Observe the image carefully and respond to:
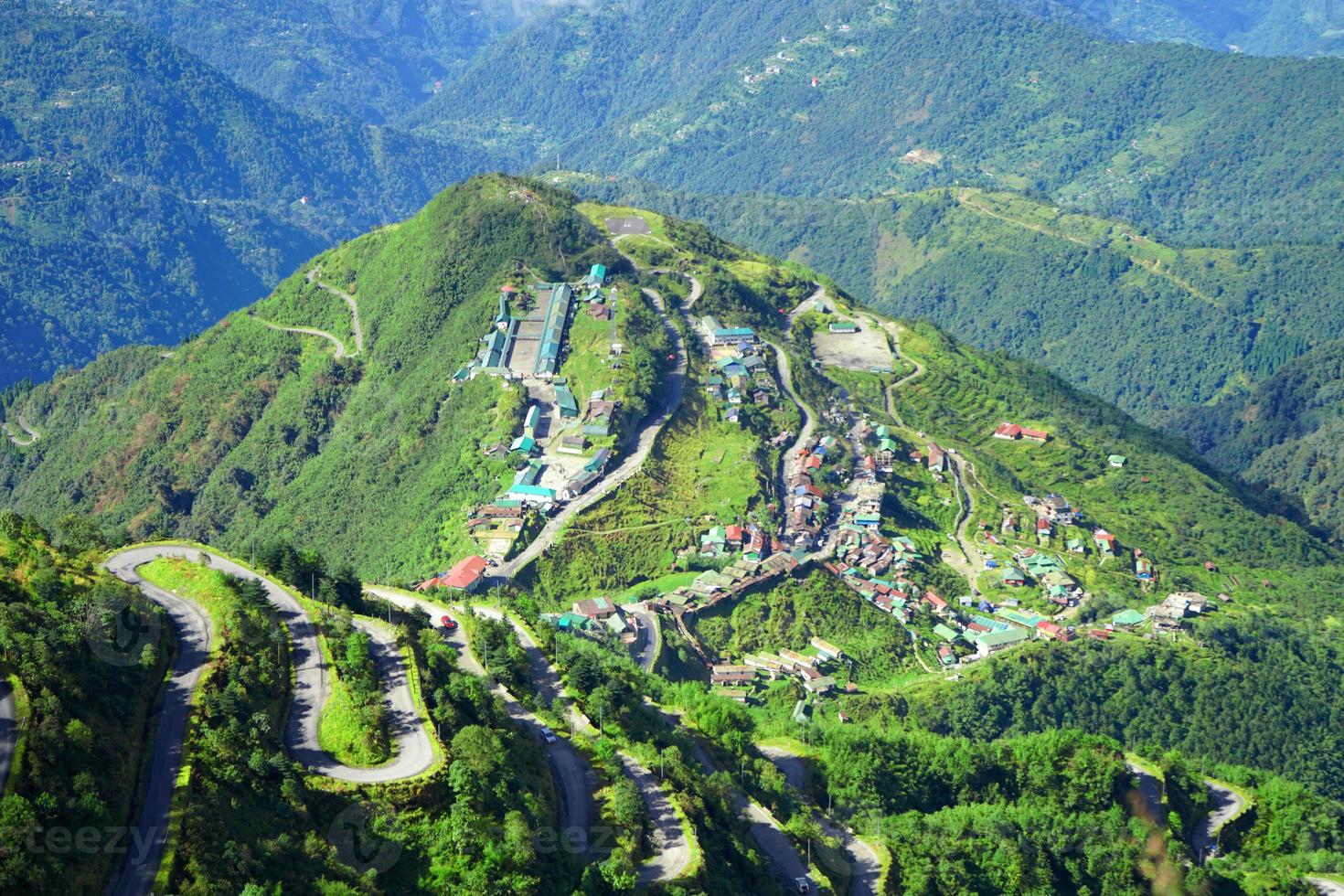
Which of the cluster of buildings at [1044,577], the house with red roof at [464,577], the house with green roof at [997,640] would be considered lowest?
the house with green roof at [997,640]

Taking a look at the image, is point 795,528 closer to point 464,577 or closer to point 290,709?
point 464,577

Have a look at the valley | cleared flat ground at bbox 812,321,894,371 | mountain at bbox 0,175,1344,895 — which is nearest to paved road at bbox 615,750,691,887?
the valley

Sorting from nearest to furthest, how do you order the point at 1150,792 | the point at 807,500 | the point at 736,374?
the point at 1150,792 → the point at 807,500 → the point at 736,374

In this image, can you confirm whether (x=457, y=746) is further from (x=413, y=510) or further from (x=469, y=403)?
(x=469, y=403)

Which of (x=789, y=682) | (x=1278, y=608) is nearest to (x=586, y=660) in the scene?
(x=789, y=682)

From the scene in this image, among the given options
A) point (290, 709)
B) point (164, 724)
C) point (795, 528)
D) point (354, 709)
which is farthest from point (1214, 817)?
point (164, 724)

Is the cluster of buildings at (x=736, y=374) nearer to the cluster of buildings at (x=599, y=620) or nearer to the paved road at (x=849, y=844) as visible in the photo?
the cluster of buildings at (x=599, y=620)

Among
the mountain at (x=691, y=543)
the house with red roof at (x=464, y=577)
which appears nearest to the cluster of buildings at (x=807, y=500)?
the mountain at (x=691, y=543)
